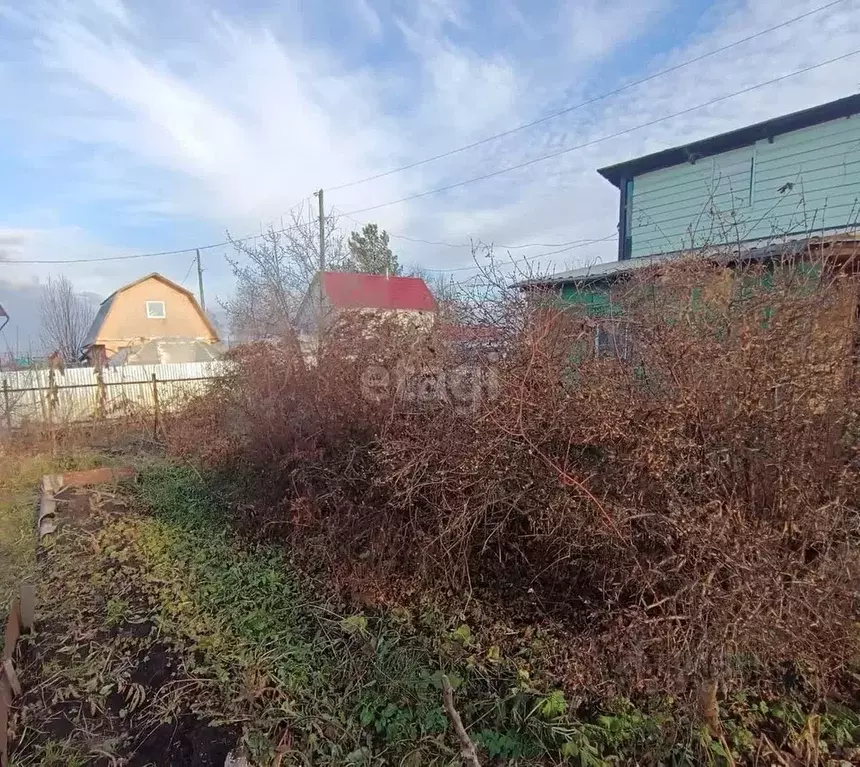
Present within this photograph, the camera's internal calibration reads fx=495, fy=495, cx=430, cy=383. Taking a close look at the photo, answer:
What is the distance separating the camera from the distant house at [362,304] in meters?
4.69

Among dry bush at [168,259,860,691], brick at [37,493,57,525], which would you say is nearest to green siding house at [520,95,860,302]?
dry bush at [168,259,860,691]

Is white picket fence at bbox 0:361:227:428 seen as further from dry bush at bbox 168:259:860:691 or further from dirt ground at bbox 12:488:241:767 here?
dry bush at bbox 168:259:860:691

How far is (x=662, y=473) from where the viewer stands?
2.34 meters

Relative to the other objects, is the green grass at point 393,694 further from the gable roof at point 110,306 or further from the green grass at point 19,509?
the gable roof at point 110,306

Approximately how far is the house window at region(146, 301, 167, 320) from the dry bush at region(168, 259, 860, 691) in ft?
86.2

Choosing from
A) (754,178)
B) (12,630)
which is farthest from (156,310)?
(754,178)

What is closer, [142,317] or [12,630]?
[12,630]

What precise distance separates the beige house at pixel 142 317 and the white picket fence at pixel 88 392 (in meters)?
12.3

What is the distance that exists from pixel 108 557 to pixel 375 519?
2964 millimetres

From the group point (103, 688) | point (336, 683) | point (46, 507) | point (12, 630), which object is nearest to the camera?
point (336, 683)

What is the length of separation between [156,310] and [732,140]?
25616 mm

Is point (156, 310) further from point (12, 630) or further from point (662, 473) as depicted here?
point (662, 473)

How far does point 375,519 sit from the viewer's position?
12.3 ft

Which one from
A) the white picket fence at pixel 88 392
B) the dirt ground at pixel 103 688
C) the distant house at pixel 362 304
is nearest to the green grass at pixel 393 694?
the dirt ground at pixel 103 688
